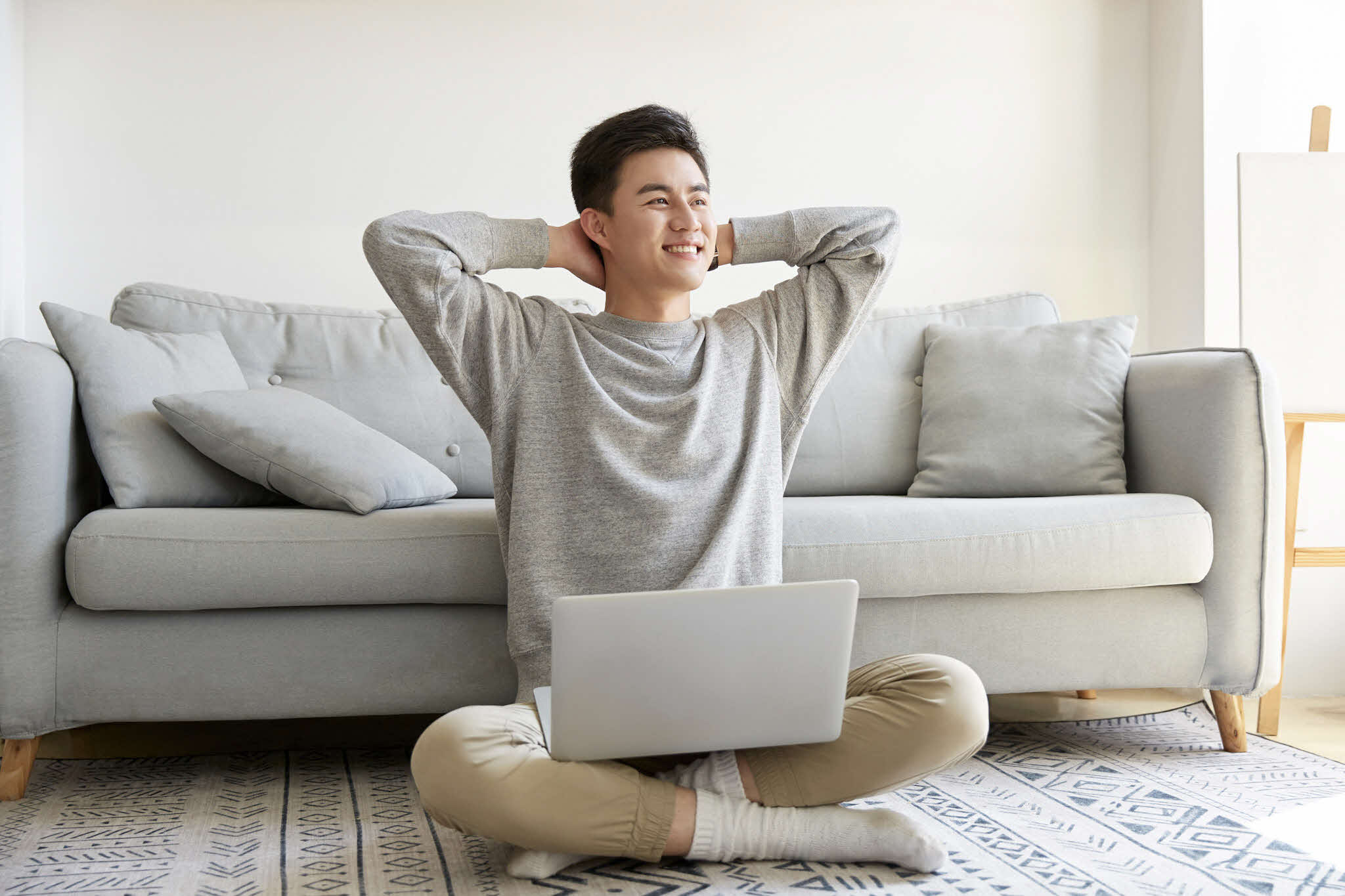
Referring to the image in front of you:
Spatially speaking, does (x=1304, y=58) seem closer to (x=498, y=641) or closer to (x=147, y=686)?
(x=498, y=641)

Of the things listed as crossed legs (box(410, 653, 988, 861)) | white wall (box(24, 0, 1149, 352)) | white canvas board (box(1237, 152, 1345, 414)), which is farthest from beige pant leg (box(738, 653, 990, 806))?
white wall (box(24, 0, 1149, 352))

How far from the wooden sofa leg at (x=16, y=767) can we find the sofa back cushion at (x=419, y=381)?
2.72ft

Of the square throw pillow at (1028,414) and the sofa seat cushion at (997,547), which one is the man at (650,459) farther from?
the square throw pillow at (1028,414)

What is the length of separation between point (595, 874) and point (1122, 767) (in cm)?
99

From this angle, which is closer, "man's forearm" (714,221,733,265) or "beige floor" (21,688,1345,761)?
"man's forearm" (714,221,733,265)

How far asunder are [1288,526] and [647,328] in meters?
1.51

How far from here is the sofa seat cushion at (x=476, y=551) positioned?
1.70 meters

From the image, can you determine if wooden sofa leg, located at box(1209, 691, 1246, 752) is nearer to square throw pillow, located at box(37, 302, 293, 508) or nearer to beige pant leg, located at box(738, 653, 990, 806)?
beige pant leg, located at box(738, 653, 990, 806)

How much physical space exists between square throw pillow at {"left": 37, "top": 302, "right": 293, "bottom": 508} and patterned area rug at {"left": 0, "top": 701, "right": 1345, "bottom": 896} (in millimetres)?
462

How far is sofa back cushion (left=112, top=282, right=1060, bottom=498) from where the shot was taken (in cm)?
230

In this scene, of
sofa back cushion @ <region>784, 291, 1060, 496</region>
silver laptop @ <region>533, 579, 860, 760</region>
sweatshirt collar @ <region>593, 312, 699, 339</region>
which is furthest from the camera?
sofa back cushion @ <region>784, 291, 1060, 496</region>

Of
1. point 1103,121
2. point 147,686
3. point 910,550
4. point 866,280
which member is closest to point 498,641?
point 147,686

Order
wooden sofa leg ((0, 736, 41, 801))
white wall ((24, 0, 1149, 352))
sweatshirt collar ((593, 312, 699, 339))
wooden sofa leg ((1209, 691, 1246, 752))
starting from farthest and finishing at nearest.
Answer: white wall ((24, 0, 1149, 352)) → wooden sofa leg ((1209, 691, 1246, 752)) → wooden sofa leg ((0, 736, 41, 801)) → sweatshirt collar ((593, 312, 699, 339))

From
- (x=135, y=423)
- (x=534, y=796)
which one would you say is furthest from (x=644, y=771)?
(x=135, y=423)
